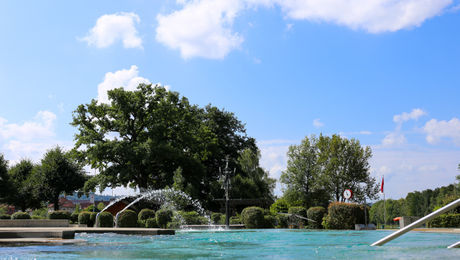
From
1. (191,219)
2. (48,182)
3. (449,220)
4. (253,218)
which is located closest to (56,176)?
(48,182)

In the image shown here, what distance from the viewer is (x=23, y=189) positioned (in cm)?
5966

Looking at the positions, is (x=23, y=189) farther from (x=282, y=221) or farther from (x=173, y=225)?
(x=282, y=221)

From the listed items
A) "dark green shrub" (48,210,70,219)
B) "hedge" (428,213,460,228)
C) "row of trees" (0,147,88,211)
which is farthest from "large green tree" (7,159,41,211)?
"hedge" (428,213,460,228)

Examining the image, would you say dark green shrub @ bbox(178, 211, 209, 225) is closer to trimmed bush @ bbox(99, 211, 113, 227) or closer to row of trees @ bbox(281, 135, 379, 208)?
trimmed bush @ bbox(99, 211, 113, 227)

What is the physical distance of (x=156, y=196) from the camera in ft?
140

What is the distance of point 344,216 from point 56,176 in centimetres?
4349

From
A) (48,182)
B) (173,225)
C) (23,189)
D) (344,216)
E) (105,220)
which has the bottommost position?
(173,225)

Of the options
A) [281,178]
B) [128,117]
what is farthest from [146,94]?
[281,178]

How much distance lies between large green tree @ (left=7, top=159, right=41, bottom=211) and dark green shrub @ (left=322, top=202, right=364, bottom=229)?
43764 mm

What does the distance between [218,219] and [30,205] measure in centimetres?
3897

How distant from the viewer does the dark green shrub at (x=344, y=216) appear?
31.1 metres

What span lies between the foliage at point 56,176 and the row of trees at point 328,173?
99.1 ft

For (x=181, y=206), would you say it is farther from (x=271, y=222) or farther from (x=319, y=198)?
(x=319, y=198)

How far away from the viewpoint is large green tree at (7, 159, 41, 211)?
57.9 meters
